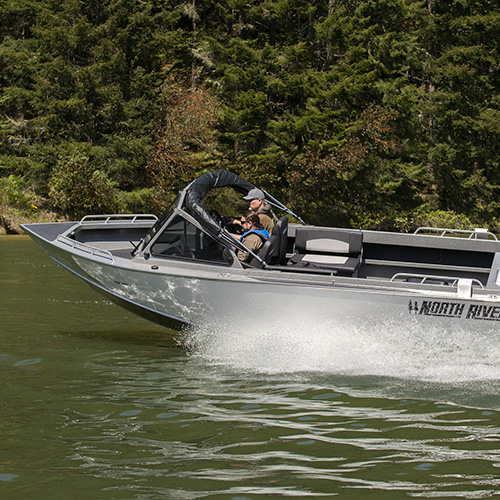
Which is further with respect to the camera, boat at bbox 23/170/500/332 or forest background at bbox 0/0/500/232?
forest background at bbox 0/0/500/232

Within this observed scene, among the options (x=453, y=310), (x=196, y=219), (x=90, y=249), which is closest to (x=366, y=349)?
(x=453, y=310)

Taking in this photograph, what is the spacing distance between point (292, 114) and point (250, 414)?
25648 mm

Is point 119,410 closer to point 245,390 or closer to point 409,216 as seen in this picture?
point 245,390

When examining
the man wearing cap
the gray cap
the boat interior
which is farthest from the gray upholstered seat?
the gray cap

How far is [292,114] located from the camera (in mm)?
30234

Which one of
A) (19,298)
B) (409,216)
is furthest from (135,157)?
(19,298)

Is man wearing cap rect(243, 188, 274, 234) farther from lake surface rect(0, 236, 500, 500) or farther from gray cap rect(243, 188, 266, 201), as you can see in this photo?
lake surface rect(0, 236, 500, 500)

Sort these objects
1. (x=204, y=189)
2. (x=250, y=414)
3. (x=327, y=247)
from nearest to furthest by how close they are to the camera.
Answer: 1. (x=250, y=414)
2. (x=204, y=189)
3. (x=327, y=247)

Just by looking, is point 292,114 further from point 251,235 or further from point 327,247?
point 251,235

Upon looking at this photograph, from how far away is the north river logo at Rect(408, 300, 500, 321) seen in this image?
650 centimetres

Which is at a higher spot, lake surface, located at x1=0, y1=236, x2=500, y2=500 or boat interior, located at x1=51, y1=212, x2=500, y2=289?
boat interior, located at x1=51, y1=212, x2=500, y2=289

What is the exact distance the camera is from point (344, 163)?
28.9m

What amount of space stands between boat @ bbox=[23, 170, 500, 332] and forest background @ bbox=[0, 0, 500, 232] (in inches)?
780

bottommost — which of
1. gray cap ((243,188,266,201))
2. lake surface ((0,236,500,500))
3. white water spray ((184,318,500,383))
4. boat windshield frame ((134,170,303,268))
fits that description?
lake surface ((0,236,500,500))
